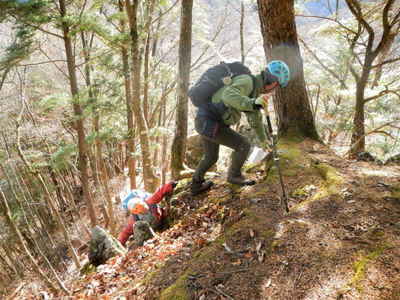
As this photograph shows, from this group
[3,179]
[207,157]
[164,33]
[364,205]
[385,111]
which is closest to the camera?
[364,205]

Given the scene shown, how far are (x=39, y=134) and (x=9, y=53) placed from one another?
5.05 metres

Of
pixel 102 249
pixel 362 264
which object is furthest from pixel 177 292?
pixel 102 249

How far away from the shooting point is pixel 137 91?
24.4 ft

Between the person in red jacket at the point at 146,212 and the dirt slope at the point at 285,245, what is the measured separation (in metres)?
0.53

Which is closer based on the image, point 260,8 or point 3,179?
point 260,8

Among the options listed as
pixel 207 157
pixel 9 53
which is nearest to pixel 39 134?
pixel 9 53

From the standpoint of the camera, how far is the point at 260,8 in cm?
455

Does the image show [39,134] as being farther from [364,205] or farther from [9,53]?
[364,205]

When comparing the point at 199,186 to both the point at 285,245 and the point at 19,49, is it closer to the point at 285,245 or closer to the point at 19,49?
the point at 285,245

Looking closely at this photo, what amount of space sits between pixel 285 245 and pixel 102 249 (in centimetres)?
350

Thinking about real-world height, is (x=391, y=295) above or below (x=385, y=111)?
below

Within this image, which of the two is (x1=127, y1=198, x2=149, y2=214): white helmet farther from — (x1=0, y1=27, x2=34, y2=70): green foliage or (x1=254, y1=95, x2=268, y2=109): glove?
(x1=0, y1=27, x2=34, y2=70): green foliage

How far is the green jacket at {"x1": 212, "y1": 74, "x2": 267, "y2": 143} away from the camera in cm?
295

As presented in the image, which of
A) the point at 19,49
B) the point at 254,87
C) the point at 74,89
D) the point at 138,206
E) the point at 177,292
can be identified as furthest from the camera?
the point at 74,89
